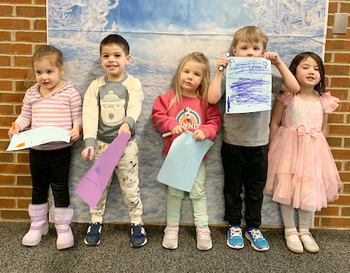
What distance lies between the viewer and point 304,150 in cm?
220

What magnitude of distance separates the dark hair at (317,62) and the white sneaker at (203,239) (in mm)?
1132

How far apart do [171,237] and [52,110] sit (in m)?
1.06

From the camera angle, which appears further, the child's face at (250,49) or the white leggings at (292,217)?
the white leggings at (292,217)

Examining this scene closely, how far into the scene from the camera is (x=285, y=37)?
2.25m

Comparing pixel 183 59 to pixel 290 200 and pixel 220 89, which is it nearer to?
pixel 220 89

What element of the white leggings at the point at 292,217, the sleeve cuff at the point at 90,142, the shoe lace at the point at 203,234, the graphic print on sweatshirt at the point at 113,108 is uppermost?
the graphic print on sweatshirt at the point at 113,108

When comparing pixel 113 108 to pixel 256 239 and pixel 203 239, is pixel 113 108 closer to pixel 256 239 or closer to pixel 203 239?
pixel 203 239

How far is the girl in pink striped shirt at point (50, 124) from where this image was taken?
2.12 meters

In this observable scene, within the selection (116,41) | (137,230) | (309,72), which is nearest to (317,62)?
(309,72)

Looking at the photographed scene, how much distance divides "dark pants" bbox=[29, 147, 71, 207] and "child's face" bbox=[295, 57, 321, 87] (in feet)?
4.98

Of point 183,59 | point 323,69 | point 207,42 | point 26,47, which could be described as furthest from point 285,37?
point 26,47

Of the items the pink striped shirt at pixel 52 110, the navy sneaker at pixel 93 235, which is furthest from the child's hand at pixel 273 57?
the navy sneaker at pixel 93 235

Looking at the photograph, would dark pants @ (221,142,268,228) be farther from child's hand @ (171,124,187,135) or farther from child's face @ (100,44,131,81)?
child's face @ (100,44,131,81)

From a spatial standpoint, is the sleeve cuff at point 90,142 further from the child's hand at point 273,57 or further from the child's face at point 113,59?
the child's hand at point 273,57
